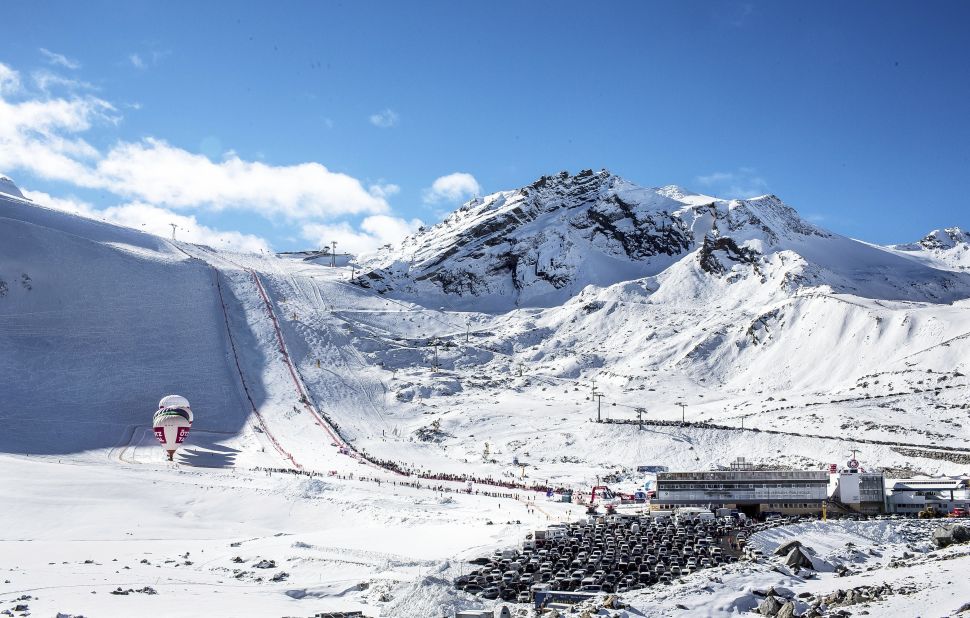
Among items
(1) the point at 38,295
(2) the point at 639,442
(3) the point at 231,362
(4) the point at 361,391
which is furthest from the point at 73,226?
(2) the point at 639,442

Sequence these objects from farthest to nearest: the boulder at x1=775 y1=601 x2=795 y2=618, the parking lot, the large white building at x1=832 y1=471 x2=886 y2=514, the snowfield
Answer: the large white building at x1=832 y1=471 x2=886 y2=514
the snowfield
the parking lot
the boulder at x1=775 y1=601 x2=795 y2=618

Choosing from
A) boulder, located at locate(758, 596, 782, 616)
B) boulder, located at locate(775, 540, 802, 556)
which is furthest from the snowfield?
boulder, located at locate(775, 540, 802, 556)

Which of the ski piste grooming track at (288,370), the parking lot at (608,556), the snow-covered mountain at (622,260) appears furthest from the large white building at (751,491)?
the snow-covered mountain at (622,260)

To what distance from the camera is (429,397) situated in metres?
115

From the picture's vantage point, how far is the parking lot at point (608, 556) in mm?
39469

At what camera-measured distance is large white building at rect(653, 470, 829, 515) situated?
66.7 m

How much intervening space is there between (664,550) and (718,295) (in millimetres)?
120691

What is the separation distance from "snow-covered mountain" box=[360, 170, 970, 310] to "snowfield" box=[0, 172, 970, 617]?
765 millimetres

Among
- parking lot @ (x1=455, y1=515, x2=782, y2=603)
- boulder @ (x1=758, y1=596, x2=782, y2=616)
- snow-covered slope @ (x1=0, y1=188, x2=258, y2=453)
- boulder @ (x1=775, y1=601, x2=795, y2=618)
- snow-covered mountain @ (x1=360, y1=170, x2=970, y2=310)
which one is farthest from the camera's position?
snow-covered mountain @ (x1=360, y1=170, x2=970, y2=310)

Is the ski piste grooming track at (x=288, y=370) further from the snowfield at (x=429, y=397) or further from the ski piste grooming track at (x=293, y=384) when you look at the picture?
the snowfield at (x=429, y=397)

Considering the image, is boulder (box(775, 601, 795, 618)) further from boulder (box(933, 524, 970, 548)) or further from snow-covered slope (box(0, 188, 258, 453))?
snow-covered slope (box(0, 188, 258, 453))

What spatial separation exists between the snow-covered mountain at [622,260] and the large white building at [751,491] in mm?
93404

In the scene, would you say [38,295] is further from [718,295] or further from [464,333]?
[718,295]

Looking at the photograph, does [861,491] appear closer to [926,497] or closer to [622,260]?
[926,497]
